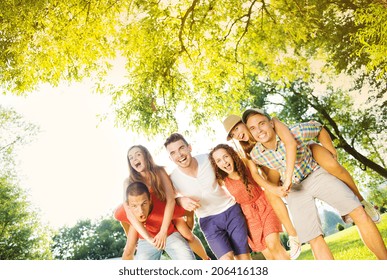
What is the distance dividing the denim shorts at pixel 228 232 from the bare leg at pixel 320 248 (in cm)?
48

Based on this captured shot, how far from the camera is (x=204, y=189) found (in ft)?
11.2

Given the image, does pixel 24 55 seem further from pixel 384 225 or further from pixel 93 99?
pixel 384 225

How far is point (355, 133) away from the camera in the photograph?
11.8 feet

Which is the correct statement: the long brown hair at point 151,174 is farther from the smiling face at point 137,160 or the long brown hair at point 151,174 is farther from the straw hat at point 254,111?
the straw hat at point 254,111

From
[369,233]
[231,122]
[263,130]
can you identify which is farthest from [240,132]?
[369,233]

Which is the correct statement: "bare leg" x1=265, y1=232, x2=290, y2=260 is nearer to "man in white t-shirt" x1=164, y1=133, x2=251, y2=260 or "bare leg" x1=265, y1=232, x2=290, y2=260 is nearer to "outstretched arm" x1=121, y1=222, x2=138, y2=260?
"man in white t-shirt" x1=164, y1=133, x2=251, y2=260

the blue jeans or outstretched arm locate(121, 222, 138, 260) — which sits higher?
outstretched arm locate(121, 222, 138, 260)

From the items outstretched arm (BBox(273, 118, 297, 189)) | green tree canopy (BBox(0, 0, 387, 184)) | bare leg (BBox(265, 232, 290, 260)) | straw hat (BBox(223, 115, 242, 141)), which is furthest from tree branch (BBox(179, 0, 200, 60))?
bare leg (BBox(265, 232, 290, 260))

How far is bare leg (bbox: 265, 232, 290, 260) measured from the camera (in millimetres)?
3152

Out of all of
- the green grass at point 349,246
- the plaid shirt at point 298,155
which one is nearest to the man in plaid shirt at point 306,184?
the plaid shirt at point 298,155

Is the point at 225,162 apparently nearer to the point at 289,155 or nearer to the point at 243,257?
the point at 289,155
